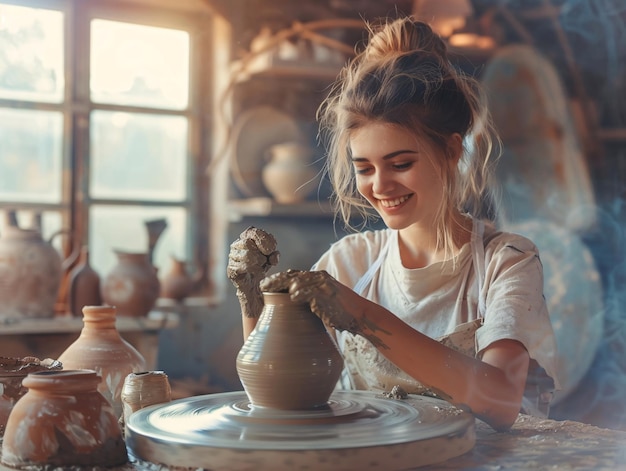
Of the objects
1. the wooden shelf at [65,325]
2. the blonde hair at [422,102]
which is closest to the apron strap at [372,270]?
the blonde hair at [422,102]

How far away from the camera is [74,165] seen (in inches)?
158

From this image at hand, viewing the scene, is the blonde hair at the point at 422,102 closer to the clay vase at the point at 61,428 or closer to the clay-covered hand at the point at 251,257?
the clay-covered hand at the point at 251,257

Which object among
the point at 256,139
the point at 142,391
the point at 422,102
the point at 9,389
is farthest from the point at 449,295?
the point at 256,139

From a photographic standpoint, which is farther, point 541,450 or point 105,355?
point 105,355

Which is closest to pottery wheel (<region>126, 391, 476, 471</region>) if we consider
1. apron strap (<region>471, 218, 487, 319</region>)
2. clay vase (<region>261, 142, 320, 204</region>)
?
apron strap (<region>471, 218, 487, 319</region>)

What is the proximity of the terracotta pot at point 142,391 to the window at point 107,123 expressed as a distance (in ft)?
7.43

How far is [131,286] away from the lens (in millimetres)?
3518

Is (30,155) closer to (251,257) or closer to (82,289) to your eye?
(82,289)

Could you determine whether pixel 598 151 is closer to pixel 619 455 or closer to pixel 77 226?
pixel 77 226

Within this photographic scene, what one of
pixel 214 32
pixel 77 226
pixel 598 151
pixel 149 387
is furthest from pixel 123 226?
pixel 149 387

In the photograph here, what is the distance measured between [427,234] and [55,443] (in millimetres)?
1035

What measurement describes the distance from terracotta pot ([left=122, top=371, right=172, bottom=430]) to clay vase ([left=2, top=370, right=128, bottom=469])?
0.23 meters

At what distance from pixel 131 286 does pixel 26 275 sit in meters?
0.43

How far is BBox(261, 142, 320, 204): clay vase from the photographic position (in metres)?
4.02
